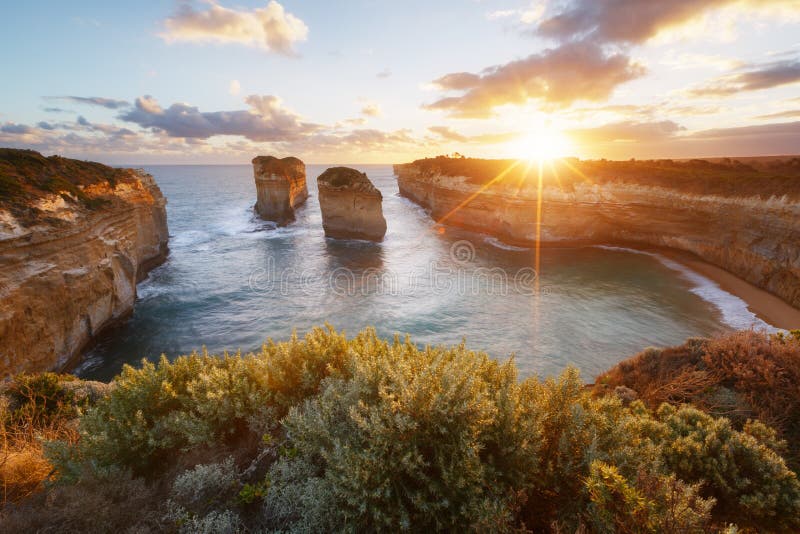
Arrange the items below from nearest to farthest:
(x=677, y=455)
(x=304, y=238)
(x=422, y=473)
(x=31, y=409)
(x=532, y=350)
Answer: (x=422, y=473)
(x=677, y=455)
(x=31, y=409)
(x=532, y=350)
(x=304, y=238)

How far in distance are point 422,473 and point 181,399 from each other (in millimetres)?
4064

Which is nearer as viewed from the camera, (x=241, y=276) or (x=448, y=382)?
(x=448, y=382)

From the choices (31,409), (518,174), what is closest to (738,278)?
(518,174)

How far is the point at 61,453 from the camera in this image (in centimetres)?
394

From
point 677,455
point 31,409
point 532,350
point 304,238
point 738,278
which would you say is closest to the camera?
point 677,455

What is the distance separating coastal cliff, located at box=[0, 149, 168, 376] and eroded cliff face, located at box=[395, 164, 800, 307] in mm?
33492

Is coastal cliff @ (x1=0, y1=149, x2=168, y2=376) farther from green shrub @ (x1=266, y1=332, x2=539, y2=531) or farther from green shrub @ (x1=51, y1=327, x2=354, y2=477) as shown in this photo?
green shrub @ (x1=266, y1=332, x2=539, y2=531)

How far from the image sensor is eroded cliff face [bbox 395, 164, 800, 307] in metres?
Result: 21.0

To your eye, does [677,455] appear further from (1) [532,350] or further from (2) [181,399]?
(1) [532,350]

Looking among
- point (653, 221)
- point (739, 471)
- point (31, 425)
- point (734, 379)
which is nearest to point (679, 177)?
point (653, 221)

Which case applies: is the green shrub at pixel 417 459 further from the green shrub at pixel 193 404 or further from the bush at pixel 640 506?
the green shrub at pixel 193 404

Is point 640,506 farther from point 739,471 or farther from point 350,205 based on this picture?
point 350,205

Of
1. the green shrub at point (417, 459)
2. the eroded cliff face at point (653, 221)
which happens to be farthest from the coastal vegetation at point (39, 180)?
the eroded cliff face at point (653, 221)

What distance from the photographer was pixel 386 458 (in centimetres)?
305
